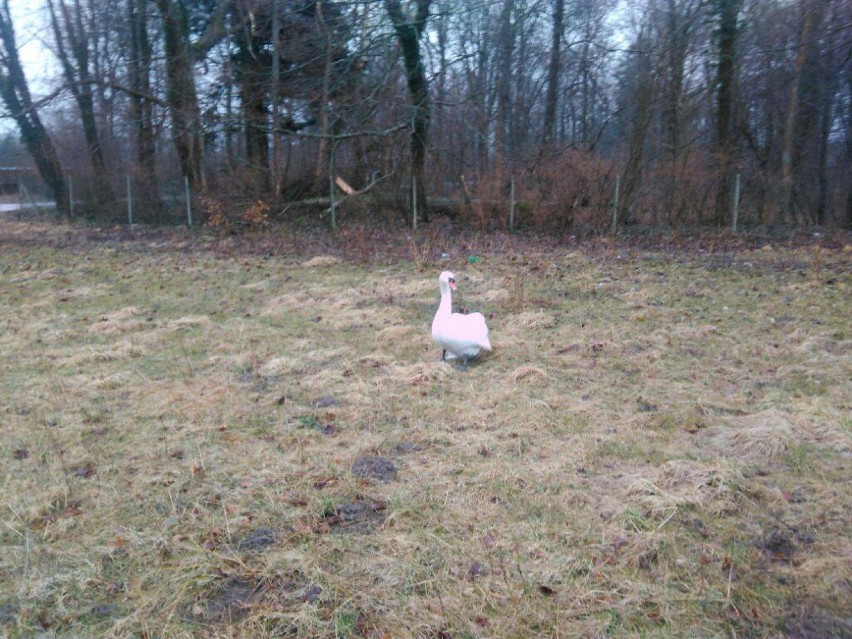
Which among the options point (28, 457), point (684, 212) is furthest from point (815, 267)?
point (28, 457)

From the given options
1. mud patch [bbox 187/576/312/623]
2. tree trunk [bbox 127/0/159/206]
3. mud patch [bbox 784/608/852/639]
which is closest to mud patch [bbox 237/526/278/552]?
mud patch [bbox 187/576/312/623]

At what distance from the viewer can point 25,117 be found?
20.5 metres

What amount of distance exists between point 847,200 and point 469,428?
1554 cm

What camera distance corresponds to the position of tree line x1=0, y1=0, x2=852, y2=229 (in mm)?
15922

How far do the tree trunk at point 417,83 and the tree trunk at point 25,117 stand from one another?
10633 millimetres

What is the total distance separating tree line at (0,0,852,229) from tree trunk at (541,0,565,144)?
0.09 m

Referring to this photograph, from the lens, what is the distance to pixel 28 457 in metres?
4.29

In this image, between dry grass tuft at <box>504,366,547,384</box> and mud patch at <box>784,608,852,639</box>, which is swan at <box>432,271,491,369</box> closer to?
dry grass tuft at <box>504,366,547,384</box>

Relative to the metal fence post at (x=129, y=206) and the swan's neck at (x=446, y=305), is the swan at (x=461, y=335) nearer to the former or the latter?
the swan's neck at (x=446, y=305)

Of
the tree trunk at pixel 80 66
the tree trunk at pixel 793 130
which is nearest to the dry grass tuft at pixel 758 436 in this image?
the tree trunk at pixel 793 130

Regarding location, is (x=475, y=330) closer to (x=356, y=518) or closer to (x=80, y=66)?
(x=356, y=518)

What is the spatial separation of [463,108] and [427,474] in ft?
56.5

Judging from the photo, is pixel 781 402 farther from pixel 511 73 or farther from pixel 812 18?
pixel 511 73

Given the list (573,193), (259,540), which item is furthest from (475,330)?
(573,193)
